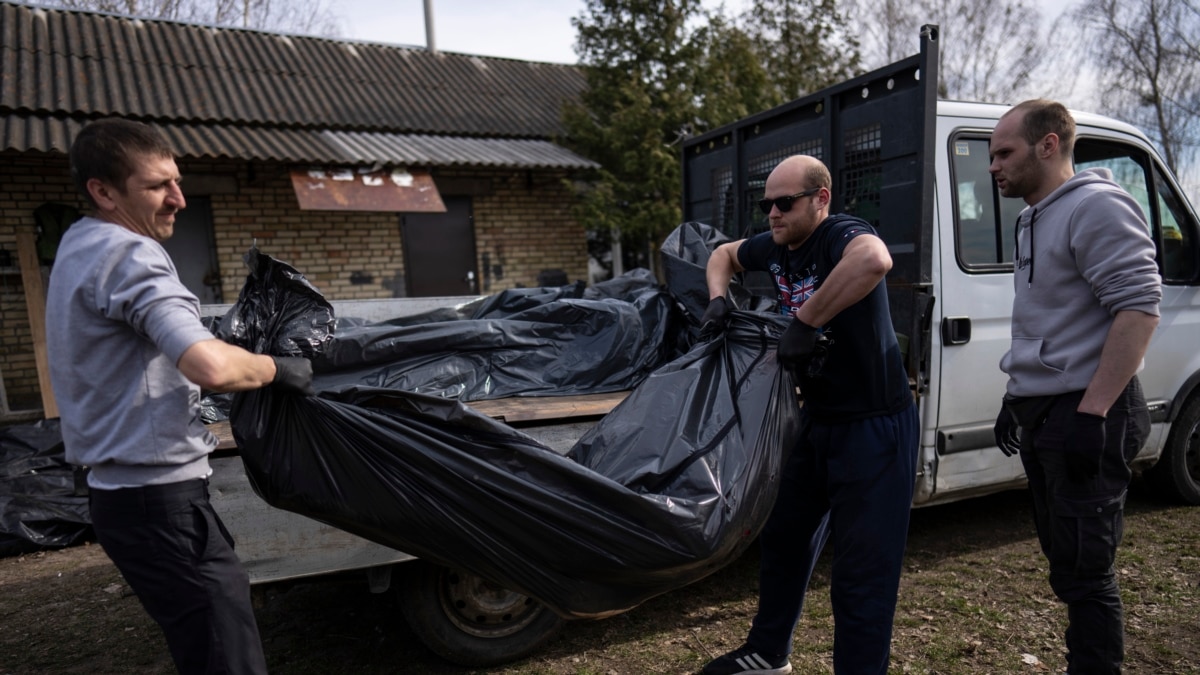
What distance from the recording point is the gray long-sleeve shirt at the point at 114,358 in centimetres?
155

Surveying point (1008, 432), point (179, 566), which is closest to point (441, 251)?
point (1008, 432)

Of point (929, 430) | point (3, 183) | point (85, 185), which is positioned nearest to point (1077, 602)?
point (929, 430)

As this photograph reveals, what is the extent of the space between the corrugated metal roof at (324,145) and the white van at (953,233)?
5.14m

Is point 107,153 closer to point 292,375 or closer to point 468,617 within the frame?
point 292,375

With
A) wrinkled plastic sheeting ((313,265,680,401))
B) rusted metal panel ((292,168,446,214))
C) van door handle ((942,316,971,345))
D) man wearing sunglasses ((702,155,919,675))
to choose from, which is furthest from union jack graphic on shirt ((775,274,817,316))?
rusted metal panel ((292,168,446,214))

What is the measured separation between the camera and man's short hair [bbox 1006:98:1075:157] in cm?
221

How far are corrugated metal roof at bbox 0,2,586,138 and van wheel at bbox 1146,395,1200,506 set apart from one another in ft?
25.4

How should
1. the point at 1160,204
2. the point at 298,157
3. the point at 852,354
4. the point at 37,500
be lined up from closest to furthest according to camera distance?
the point at 852,354, the point at 1160,204, the point at 37,500, the point at 298,157

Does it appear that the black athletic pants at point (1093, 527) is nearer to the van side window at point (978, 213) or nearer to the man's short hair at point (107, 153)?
the van side window at point (978, 213)

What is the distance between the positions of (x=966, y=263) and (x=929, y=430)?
77 centimetres

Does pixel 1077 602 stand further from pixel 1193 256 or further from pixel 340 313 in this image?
pixel 340 313

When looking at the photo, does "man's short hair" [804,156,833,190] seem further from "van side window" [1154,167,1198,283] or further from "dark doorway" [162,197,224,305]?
"dark doorway" [162,197,224,305]

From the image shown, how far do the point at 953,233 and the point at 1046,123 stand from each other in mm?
1122

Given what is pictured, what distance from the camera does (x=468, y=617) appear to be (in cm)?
279
